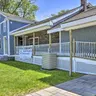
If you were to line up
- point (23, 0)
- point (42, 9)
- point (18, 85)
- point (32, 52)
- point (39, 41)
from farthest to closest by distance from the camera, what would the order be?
point (42, 9), point (23, 0), point (39, 41), point (32, 52), point (18, 85)

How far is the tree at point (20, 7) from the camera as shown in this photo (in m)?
40.3

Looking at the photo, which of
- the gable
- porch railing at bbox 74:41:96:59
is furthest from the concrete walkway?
the gable

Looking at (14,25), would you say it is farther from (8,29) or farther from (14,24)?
(8,29)

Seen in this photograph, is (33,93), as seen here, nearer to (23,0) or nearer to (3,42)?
(3,42)

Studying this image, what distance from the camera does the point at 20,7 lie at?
42.2 metres

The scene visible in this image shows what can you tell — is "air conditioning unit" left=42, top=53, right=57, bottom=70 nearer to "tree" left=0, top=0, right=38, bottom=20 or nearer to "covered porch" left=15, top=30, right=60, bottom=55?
"covered porch" left=15, top=30, right=60, bottom=55

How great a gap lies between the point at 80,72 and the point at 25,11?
117ft

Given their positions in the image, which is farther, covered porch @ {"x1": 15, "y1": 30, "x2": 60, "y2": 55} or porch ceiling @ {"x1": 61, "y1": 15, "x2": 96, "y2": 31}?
covered porch @ {"x1": 15, "y1": 30, "x2": 60, "y2": 55}

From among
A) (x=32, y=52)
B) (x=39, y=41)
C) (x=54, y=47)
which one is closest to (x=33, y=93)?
(x=54, y=47)

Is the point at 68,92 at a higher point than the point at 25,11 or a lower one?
lower

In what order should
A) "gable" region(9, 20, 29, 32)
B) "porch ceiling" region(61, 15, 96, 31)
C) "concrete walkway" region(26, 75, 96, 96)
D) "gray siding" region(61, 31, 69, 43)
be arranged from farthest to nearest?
"gable" region(9, 20, 29, 32)
"gray siding" region(61, 31, 69, 43)
"porch ceiling" region(61, 15, 96, 31)
"concrete walkway" region(26, 75, 96, 96)

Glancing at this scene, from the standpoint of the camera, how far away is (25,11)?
42.8 m

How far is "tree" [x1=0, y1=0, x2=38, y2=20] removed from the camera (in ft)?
132

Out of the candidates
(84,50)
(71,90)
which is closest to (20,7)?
(84,50)
